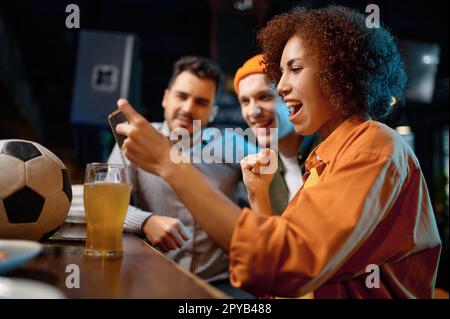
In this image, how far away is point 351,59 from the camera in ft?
4.09

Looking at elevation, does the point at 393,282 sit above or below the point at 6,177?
below

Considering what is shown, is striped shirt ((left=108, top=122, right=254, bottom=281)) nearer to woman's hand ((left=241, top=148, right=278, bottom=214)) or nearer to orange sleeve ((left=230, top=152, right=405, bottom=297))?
woman's hand ((left=241, top=148, right=278, bottom=214))

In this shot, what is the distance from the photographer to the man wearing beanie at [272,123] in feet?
7.55

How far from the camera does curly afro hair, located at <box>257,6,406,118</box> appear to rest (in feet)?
4.03

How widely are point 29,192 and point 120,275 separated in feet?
1.33

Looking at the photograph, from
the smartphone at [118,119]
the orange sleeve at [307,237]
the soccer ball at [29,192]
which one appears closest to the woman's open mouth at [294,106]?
the orange sleeve at [307,237]

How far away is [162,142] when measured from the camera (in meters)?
0.92

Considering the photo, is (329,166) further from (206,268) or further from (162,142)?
(206,268)

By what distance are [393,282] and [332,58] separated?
64cm

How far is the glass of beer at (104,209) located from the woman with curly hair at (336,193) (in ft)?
0.55

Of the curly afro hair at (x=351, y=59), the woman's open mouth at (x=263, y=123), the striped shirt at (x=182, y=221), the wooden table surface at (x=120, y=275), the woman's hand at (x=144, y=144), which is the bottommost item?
the striped shirt at (x=182, y=221)

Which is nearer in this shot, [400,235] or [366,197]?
[366,197]

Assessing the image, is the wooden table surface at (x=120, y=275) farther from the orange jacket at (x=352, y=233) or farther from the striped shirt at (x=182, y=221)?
the striped shirt at (x=182, y=221)
